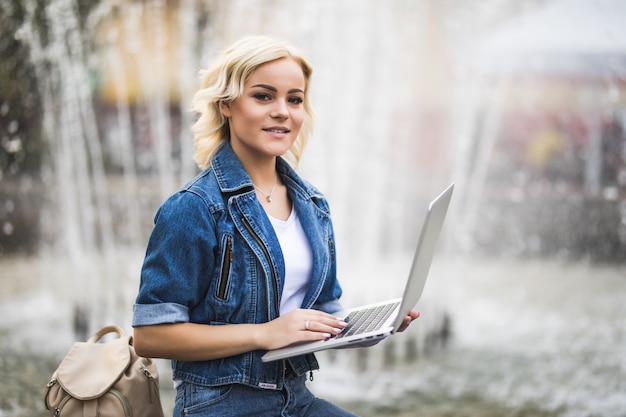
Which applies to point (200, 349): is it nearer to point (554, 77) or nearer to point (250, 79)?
point (250, 79)

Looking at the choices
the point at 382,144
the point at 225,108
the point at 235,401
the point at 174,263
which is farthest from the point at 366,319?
the point at 382,144

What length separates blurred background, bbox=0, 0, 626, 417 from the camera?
4.52m

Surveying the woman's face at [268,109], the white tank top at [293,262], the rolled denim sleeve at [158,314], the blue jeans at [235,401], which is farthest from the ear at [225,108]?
the blue jeans at [235,401]

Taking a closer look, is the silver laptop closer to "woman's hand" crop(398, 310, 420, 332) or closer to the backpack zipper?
"woman's hand" crop(398, 310, 420, 332)

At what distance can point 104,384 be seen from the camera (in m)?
1.53

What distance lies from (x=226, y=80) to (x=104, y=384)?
0.68 metres

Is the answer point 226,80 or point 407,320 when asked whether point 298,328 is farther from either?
point 226,80

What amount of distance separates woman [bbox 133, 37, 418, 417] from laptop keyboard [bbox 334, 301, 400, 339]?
3cm

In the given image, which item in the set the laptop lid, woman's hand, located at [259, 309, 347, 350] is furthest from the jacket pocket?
the laptop lid

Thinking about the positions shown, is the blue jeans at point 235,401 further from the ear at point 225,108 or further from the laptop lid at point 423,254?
the ear at point 225,108

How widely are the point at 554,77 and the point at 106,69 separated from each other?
2.88m

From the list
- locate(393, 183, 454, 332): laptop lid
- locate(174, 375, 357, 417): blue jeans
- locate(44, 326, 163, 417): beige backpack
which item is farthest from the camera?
locate(44, 326, 163, 417): beige backpack

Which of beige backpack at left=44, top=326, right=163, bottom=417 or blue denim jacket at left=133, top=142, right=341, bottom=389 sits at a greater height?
blue denim jacket at left=133, top=142, right=341, bottom=389

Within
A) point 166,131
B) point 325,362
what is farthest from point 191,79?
point 325,362
